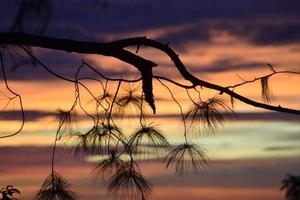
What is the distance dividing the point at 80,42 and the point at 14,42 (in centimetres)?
28

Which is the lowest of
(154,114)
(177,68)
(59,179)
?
(59,179)

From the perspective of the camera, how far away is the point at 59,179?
3156 millimetres

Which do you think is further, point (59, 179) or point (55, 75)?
point (59, 179)

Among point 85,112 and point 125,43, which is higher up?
point 125,43

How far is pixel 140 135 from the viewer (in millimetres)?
3055

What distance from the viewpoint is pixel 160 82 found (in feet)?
10.2

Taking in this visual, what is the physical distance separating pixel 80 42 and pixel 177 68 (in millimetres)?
434

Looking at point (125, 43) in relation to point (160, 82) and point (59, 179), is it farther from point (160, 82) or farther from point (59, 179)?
point (59, 179)

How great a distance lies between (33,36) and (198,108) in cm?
79

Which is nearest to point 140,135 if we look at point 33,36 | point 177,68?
point 177,68

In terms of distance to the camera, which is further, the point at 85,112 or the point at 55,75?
the point at 85,112

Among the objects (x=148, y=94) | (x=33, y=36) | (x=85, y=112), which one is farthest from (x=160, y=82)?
(x=33, y=36)

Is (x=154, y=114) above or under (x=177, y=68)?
under

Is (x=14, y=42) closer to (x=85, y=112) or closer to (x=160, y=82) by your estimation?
(x=85, y=112)
